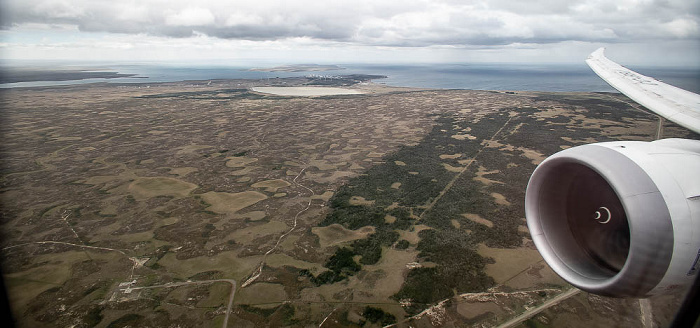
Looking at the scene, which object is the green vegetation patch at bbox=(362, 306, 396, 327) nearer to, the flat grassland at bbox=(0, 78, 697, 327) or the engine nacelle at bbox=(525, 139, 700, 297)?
the flat grassland at bbox=(0, 78, 697, 327)

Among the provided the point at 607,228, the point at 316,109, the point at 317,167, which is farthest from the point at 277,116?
the point at 607,228

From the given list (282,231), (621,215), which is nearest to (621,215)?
(621,215)

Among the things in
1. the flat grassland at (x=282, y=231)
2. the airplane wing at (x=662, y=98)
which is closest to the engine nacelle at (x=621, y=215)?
the airplane wing at (x=662, y=98)

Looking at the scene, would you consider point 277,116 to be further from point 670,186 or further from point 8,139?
Result: point 670,186

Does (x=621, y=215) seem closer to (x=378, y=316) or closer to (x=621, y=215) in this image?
(x=621, y=215)

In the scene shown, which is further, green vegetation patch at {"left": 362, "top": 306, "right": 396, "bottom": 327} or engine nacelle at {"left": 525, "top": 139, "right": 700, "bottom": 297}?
green vegetation patch at {"left": 362, "top": 306, "right": 396, "bottom": 327}

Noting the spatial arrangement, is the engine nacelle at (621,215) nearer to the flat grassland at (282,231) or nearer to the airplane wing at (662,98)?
the airplane wing at (662,98)

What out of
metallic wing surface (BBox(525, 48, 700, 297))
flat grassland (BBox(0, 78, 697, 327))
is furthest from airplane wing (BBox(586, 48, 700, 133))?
flat grassland (BBox(0, 78, 697, 327))
